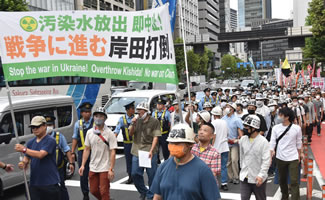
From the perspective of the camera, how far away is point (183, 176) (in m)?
3.26

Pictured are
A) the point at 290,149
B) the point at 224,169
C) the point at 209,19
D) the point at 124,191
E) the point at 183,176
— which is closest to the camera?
the point at 183,176

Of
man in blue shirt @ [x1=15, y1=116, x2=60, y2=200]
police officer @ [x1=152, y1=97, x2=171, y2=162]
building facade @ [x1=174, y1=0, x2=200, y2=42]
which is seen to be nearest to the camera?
man in blue shirt @ [x1=15, y1=116, x2=60, y2=200]

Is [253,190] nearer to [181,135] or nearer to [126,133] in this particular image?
[181,135]

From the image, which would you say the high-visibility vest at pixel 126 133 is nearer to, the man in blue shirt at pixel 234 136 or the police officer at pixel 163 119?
the police officer at pixel 163 119

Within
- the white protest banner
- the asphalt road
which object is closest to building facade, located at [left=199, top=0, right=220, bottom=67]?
the asphalt road

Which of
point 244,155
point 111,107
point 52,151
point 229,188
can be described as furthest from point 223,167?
point 111,107

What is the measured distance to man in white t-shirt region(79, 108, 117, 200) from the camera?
6.20 m

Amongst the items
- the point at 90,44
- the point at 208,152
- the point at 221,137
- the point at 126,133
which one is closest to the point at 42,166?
the point at 90,44

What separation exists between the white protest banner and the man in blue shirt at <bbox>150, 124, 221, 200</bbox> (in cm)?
221

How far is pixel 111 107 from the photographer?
1371 cm

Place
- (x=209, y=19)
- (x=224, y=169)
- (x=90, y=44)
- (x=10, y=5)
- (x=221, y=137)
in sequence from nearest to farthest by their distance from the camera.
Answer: (x=90, y=44), (x=221, y=137), (x=224, y=169), (x=10, y=5), (x=209, y=19)

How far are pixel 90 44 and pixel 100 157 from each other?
180 centimetres

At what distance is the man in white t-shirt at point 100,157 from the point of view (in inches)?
244

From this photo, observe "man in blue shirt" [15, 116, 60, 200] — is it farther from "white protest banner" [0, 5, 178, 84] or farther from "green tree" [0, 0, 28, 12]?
"green tree" [0, 0, 28, 12]
